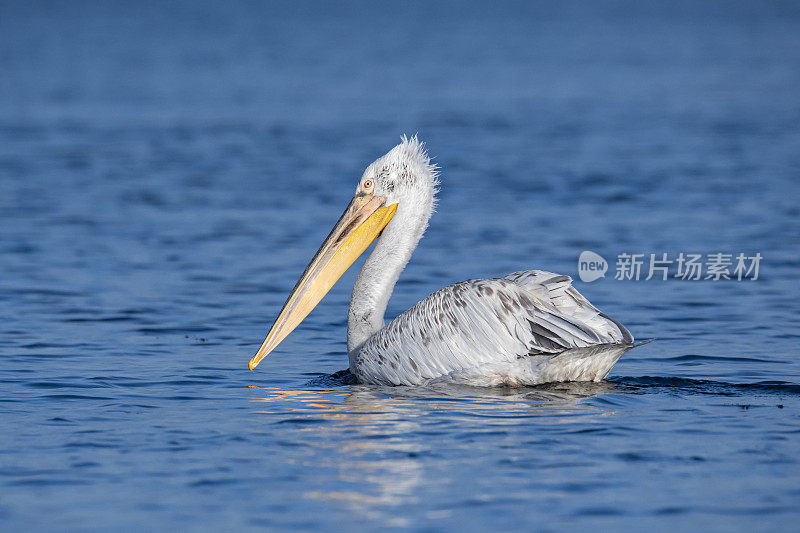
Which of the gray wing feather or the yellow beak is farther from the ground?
the yellow beak

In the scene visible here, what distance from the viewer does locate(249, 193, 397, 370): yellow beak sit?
7.06 metres

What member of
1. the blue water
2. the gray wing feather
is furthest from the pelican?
the blue water

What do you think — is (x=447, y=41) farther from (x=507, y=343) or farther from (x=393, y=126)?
(x=507, y=343)

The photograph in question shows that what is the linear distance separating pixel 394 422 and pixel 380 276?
1606 millimetres

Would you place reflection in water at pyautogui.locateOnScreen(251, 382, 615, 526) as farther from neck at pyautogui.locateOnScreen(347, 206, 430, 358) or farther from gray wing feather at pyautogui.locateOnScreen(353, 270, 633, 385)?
neck at pyautogui.locateOnScreen(347, 206, 430, 358)

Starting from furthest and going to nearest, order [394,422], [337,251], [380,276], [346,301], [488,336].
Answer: [346,301], [337,251], [380,276], [488,336], [394,422]

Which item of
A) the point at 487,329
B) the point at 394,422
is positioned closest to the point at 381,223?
the point at 487,329

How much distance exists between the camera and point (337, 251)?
723 centimetres

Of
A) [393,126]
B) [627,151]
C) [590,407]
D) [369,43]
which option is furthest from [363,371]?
[369,43]

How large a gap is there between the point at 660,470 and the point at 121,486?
2.08 m

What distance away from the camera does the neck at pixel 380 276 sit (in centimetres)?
694

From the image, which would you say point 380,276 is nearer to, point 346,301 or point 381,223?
point 381,223

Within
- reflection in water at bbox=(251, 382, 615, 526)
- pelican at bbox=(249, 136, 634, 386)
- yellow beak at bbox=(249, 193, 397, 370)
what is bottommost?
reflection in water at bbox=(251, 382, 615, 526)

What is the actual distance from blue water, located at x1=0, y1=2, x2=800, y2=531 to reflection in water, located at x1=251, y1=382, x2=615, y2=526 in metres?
0.02
